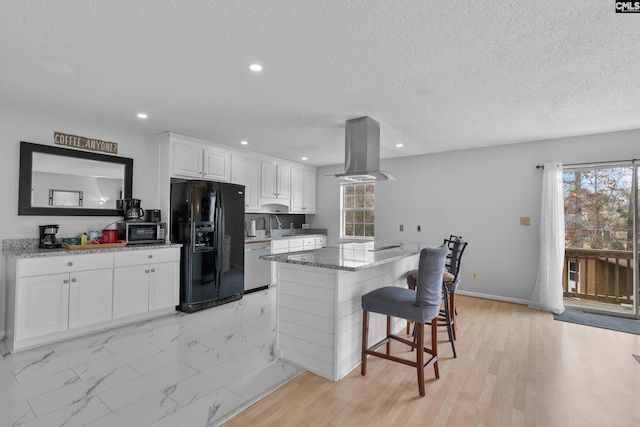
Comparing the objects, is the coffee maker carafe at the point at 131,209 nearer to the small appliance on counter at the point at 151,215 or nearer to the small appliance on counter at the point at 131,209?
the small appliance on counter at the point at 131,209

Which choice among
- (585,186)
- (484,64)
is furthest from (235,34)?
(585,186)

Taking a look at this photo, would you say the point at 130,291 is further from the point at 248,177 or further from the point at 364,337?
the point at 364,337

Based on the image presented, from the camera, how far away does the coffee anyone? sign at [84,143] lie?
3.41m

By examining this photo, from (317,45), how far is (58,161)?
3.23 meters

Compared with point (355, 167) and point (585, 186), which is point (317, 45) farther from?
point (585, 186)

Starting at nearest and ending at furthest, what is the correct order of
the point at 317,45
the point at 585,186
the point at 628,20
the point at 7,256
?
1. the point at 628,20
2. the point at 317,45
3. the point at 7,256
4. the point at 585,186

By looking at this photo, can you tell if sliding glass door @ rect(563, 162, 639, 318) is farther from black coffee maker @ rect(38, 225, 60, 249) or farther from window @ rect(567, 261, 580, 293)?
black coffee maker @ rect(38, 225, 60, 249)

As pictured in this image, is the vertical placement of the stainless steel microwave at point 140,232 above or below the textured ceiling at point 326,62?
below

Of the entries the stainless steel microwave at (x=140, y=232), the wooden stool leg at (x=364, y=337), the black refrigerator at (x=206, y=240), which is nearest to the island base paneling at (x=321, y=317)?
the wooden stool leg at (x=364, y=337)

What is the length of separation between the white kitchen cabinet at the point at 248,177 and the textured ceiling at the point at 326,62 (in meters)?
1.25

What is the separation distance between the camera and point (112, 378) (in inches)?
92.0

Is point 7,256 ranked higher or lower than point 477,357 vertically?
higher

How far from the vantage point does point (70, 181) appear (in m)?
3.49

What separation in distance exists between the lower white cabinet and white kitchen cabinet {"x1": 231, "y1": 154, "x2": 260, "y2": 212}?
1589mm
